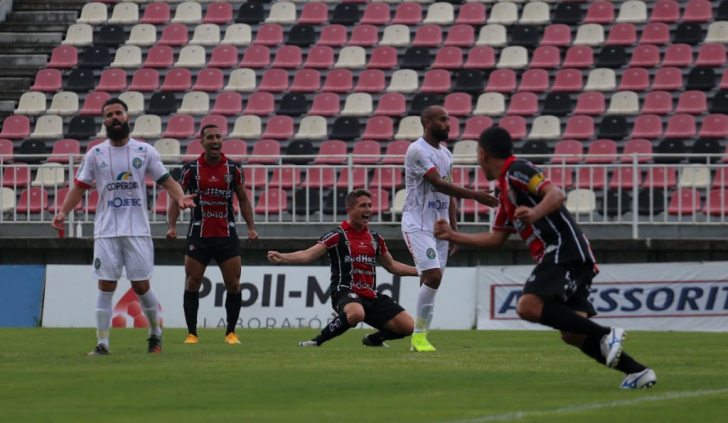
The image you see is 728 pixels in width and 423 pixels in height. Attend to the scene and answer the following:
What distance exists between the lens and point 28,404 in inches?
304

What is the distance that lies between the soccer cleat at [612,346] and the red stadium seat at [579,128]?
16.3 m

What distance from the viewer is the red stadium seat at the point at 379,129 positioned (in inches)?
995

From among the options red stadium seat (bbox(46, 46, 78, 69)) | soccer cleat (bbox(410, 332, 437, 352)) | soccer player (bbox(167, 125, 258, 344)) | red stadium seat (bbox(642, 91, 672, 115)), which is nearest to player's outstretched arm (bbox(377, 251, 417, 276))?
soccer cleat (bbox(410, 332, 437, 352))

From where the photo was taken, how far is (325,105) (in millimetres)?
26359

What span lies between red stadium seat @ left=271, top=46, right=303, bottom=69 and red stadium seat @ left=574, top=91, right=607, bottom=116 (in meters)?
6.07

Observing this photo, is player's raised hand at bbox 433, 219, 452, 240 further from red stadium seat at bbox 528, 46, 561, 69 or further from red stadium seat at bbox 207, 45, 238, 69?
red stadium seat at bbox 207, 45, 238, 69

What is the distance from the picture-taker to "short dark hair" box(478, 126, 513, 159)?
884 cm

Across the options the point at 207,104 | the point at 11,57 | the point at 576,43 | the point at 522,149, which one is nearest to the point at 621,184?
the point at 522,149

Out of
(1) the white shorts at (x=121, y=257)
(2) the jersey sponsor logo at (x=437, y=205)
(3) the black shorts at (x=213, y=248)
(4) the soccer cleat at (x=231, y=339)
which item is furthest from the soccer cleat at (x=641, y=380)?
(3) the black shorts at (x=213, y=248)

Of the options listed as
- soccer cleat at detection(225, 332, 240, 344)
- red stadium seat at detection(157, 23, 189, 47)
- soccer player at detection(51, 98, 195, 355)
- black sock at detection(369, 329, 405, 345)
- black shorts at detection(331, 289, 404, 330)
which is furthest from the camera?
red stadium seat at detection(157, 23, 189, 47)

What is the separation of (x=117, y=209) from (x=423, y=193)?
117 inches

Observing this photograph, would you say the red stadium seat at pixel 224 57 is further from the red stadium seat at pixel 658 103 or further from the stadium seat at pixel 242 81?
the red stadium seat at pixel 658 103

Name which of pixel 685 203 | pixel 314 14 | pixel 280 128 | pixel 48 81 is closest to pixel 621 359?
pixel 685 203

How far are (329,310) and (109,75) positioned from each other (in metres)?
10.9
